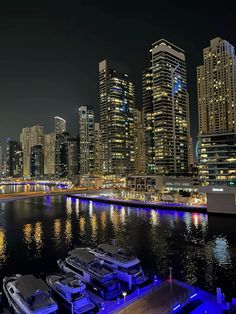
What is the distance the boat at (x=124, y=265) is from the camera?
26609mm

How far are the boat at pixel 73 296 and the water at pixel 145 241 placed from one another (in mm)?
8717

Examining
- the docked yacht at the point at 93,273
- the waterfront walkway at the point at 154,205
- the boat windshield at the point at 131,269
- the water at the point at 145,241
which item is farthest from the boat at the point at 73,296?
the waterfront walkway at the point at 154,205

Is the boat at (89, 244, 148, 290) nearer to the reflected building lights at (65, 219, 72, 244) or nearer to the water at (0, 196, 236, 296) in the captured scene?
the water at (0, 196, 236, 296)

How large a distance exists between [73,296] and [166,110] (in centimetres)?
15465

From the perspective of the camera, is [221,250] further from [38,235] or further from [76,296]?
[38,235]

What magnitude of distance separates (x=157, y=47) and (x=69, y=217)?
14530cm

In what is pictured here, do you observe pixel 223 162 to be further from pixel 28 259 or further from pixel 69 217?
pixel 28 259

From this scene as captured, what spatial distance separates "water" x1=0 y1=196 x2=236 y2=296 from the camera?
31594 mm

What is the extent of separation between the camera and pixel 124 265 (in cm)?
2789

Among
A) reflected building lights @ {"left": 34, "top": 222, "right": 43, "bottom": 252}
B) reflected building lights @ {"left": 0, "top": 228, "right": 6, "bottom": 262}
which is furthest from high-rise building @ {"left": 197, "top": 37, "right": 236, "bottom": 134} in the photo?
reflected building lights @ {"left": 0, "top": 228, "right": 6, "bottom": 262}

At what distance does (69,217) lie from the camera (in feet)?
234

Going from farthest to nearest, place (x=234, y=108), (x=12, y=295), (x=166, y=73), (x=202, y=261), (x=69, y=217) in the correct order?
1. (x=166, y=73)
2. (x=234, y=108)
3. (x=69, y=217)
4. (x=202, y=261)
5. (x=12, y=295)

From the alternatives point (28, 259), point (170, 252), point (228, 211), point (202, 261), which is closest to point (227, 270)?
point (202, 261)

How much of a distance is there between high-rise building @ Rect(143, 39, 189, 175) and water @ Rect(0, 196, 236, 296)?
315ft
